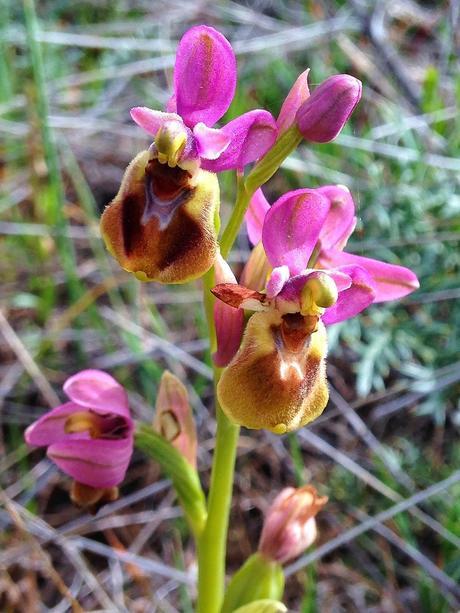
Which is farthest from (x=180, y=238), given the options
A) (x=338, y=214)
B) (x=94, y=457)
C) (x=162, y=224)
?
(x=94, y=457)

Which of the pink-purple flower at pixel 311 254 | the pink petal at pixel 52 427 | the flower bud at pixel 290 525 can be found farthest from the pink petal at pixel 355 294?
the pink petal at pixel 52 427

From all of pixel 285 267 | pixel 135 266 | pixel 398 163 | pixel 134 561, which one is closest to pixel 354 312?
pixel 285 267

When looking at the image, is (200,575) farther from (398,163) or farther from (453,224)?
(398,163)

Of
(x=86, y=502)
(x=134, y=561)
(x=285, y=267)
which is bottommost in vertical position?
(x=134, y=561)

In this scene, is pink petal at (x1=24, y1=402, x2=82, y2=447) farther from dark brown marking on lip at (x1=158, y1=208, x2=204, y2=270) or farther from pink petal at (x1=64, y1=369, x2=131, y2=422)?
dark brown marking on lip at (x1=158, y1=208, x2=204, y2=270)

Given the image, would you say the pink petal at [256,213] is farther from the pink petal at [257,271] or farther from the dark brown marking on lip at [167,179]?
the dark brown marking on lip at [167,179]

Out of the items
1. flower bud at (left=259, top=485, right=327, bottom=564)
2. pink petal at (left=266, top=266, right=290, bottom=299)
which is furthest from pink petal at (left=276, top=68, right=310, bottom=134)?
flower bud at (left=259, top=485, right=327, bottom=564)

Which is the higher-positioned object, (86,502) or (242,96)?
(242,96)
